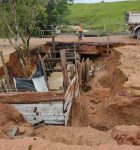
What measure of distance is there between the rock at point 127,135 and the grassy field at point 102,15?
2865 centimetres

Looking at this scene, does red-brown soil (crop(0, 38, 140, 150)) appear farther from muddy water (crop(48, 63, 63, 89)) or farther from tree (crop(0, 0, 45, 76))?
tree (crop(0, 0, 45, 76))

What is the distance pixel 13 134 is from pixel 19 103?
2.46 metres

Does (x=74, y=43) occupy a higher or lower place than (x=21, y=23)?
lower

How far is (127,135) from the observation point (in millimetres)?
11391

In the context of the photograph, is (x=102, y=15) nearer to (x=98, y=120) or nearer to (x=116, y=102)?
(x=98, y=120)

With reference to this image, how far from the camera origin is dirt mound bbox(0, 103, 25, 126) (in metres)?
13.6

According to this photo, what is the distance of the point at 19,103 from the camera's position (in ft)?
46.9

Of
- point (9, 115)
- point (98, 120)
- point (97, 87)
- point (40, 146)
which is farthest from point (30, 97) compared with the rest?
point (97, 87)

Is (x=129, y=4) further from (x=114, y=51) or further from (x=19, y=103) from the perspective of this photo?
(x=19, y=103)

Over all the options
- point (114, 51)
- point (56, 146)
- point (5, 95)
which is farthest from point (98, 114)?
point (114, 51)

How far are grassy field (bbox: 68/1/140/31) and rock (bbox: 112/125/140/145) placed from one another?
28.6 meters

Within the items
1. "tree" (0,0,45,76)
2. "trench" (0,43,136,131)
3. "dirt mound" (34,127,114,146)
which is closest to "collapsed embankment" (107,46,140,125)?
"trench" (0,43,136,131)

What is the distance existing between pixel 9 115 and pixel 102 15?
37.6m

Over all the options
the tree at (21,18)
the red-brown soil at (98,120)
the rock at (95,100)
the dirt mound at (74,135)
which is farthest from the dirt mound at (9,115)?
the tree at (21,18)
